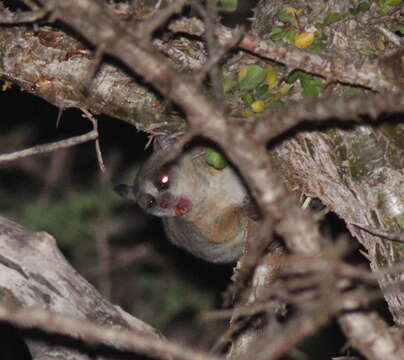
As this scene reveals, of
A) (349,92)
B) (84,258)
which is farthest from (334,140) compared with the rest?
(84,258)

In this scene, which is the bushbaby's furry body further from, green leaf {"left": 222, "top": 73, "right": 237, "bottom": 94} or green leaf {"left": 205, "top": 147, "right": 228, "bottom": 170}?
green leaf {"left": 222, "top": 73, "right": 237, "bottom": 94}

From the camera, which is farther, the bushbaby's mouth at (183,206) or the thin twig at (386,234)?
the bushbaby's mouth at (183,206)

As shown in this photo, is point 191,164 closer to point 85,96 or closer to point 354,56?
point 85,96

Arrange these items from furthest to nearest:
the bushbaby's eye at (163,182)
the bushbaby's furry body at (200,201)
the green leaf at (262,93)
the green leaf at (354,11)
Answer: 1. the bushbaby's eye at (163,182)
2. the bushbaby's furry body at (200,201)
3. the green leaf at (354,11)
4. the green leaf at (262,93)

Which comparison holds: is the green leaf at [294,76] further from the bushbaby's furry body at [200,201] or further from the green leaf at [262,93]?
the bushbaby's furry body at [200,201]

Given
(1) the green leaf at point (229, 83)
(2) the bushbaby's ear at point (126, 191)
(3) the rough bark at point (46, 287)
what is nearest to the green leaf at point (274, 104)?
(1) the green leaf at point (229, 83)
